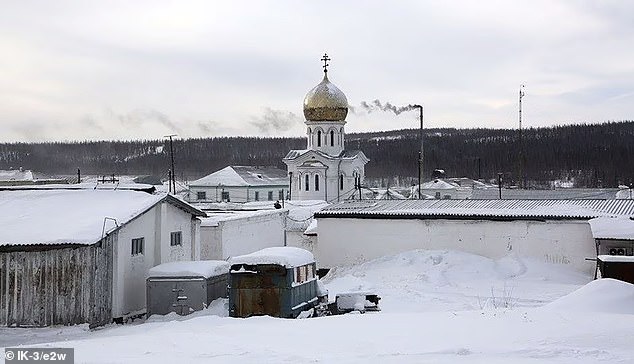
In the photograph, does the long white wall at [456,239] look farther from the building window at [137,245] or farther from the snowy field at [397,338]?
the snowy field at [397,338]

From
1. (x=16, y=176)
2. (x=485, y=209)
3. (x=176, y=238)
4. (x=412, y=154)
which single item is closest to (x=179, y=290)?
(x=176, y=238)

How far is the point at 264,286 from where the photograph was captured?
1964 centimetres

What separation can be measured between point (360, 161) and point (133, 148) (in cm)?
11512

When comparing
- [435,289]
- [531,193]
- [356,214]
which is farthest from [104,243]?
[531,193]

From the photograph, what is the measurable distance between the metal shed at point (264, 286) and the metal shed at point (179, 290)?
250 cm

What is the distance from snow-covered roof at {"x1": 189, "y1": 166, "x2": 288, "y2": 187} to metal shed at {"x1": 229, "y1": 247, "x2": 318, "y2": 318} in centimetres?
6327

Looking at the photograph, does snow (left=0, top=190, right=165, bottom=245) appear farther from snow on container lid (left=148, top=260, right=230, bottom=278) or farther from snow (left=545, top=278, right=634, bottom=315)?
snow (left=545, top=278, right=634, bottom=315)

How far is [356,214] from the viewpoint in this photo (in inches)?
1247

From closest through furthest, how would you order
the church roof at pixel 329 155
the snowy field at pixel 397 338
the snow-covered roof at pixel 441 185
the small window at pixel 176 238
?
the snowy field at pixel 397 338, the small window at pixel 176 238, the church roof at pixel 329 155, the snow-covered roof at pixel 441 185

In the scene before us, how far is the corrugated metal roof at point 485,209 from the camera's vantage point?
1148 inches

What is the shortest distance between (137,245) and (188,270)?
7.11ft

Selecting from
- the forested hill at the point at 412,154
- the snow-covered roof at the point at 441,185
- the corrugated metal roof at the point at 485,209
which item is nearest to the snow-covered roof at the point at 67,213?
the corrugated metal roof at the point at 485,209

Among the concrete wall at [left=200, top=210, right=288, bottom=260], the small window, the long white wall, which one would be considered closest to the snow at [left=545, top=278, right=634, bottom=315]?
the long white wall

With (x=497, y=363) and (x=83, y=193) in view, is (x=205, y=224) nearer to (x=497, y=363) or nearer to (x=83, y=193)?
(x=83, y=193)
